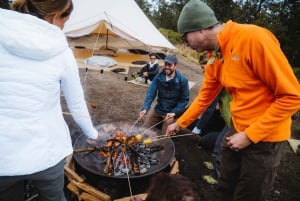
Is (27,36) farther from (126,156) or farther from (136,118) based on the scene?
(136,118)

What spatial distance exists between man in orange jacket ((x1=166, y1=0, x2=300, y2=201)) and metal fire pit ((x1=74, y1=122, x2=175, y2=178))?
1126mm

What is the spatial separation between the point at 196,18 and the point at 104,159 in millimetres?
2188

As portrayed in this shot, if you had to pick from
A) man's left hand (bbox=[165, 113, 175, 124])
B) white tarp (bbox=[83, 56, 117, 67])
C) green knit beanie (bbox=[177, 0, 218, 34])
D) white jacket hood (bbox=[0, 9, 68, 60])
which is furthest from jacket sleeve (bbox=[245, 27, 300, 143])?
white tarp (bbox=[83, 56, 117, 67])

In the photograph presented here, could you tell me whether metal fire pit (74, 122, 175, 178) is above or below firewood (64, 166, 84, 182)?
above

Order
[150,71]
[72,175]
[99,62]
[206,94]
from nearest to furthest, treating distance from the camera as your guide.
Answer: [206,94]
[72,175]
[150,71]
[99,62]

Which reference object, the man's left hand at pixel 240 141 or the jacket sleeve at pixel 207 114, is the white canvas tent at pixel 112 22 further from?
the man's left hand at pixel 240 141

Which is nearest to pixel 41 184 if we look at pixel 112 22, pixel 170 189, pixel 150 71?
pixel 170 189

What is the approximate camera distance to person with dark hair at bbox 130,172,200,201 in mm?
1535

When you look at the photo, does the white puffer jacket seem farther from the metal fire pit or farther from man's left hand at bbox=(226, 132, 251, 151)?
the metal fire pit

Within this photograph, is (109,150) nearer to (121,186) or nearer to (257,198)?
(121,186)

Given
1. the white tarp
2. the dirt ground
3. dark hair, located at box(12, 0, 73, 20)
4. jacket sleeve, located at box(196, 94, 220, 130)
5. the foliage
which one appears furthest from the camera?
the foliage

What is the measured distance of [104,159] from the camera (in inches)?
141

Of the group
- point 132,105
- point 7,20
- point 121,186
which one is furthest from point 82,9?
point 7,20

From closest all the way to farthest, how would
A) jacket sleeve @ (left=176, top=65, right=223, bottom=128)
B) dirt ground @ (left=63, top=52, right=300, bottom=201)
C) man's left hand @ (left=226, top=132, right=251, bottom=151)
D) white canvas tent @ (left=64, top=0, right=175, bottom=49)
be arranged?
man's left hand @ (left=226, top=132, right=251, bottom=151) < jacket sleeve @ (left=176, top=65, right=223, bottom=128) < dirt ground @ (left=63, top=52, right=300, bottom=201) < white canvas tent @ (left=64, top=0, right=175, bottom=49)
